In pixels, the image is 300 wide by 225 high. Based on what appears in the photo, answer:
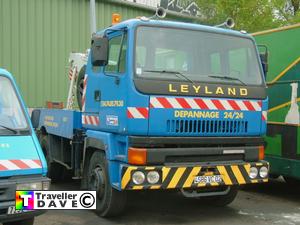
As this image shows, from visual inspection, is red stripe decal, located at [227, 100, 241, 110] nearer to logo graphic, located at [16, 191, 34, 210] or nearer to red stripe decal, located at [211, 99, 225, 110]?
red stripe decal, located at [211, 99, 225, 110]

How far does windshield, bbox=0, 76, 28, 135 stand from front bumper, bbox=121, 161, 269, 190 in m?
1.37

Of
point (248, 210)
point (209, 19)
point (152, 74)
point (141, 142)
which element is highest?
point (209, 19)

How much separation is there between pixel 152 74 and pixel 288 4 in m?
9.38

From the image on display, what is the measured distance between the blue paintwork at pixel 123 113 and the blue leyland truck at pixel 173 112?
0.04 ft

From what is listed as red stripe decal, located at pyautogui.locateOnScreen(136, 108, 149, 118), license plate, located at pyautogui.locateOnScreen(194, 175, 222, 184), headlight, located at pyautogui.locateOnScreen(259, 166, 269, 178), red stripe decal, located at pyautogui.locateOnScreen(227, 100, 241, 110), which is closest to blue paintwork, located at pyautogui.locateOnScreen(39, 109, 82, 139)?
red stripe decal, located at pyautogui.locateOnScreen(136, 108, 149, 118)

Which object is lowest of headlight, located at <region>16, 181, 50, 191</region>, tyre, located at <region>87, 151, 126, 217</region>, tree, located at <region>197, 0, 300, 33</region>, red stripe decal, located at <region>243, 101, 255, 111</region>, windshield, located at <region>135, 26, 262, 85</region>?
tyre, located at <region>87, 151, 126, 217</region>

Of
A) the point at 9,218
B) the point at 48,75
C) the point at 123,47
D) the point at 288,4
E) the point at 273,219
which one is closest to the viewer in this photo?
the point at 9,218

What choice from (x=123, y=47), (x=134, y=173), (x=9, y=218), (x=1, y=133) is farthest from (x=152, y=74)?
(x=9, y=218)

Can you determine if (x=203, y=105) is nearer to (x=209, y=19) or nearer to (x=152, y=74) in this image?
(x=152, y=74)

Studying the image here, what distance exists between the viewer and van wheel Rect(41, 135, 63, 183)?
8898mm

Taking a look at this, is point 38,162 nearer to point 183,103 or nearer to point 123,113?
point 123,113

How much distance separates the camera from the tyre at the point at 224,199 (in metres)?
7.15

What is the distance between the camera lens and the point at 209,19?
1295cm

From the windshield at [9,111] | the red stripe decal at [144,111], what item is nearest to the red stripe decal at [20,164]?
the windshield at [9,111]
